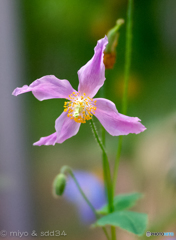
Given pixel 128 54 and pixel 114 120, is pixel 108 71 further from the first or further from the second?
pixel 114 120

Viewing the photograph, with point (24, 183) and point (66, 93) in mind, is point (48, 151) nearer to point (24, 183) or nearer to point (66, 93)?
point (24, 183)

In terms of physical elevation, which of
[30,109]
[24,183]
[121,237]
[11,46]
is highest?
[11,46]

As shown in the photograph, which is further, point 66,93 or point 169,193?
point 169,193

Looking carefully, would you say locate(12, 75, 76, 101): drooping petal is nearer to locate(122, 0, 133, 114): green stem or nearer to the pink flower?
the pink flower

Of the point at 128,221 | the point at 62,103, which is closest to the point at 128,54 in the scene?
the point at 62,103

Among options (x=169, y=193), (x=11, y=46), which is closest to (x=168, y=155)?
(x=169, y=193)

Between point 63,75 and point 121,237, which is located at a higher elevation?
point 63,75

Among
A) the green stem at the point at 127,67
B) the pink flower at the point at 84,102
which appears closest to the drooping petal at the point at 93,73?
the pink flower at the point at 84,102
